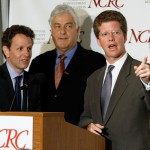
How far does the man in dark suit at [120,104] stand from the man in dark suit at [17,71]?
0.42 metres

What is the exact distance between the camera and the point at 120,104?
2604 mm

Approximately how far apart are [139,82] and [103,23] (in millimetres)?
493

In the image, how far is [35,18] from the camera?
3977 millimetres

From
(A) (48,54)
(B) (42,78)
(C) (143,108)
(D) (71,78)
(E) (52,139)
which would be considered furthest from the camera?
(A) (48,54)

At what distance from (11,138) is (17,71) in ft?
3.42

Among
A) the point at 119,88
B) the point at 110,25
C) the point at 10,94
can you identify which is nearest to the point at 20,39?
the point at 10,94

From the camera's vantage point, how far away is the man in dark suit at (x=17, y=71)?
2973mm

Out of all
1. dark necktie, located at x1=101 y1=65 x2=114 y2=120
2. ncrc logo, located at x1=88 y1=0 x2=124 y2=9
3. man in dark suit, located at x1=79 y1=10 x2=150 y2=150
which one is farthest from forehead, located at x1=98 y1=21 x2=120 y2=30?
ncrc logo, located at x1=88 y1=0 x2=124 y2=9

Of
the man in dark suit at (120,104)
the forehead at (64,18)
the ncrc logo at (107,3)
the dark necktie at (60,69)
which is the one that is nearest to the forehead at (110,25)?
the man in dark suit at (120,104)

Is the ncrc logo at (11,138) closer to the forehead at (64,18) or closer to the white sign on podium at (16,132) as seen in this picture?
the white sign on podium at (16,132)

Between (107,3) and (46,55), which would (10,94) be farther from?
(107,3)

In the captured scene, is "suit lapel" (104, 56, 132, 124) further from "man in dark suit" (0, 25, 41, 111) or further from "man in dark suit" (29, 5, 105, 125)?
"man in dark suit" (29, 5, 105, 125)

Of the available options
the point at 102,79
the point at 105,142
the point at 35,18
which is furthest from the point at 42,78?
the point at 35,18

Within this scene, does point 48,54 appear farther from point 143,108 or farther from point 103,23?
point 143,108
